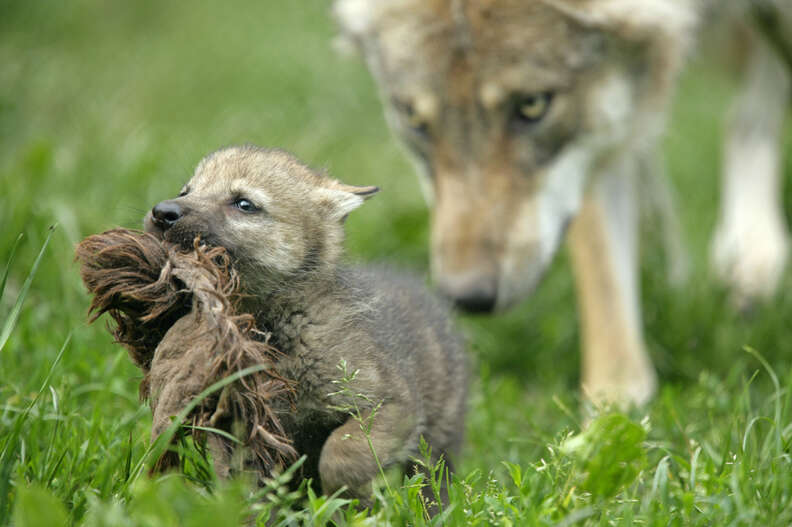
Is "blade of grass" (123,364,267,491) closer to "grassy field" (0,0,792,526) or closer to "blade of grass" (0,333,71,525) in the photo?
"grassy field" (0,0,792,526)

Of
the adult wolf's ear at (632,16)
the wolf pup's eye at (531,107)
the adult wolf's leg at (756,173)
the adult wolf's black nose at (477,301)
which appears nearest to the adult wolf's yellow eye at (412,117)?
the wolf pup's eye at (531,107)

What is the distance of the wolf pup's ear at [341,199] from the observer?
237cm

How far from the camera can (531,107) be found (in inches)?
143

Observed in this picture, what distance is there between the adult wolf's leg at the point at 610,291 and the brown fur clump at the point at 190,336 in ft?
6.63

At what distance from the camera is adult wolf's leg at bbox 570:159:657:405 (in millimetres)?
3922

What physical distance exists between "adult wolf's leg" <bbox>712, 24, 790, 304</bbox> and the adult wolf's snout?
59.0 inches

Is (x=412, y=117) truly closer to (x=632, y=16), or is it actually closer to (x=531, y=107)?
(x=531, y=107)

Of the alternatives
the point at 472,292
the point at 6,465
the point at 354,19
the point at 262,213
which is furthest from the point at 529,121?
the point at 6,465

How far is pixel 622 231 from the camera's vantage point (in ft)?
14.3

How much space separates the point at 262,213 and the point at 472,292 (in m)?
1.39

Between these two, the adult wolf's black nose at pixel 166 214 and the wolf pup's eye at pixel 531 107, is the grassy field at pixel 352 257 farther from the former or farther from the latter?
the wolf pup's eye at pixel 531 107

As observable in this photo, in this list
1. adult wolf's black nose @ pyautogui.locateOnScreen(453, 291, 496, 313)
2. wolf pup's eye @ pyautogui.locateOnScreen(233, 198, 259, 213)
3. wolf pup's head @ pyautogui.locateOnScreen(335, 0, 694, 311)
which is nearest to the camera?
wolf pup's eye @ pyautogui.locateOnScreen(233, 198, 259, 213)

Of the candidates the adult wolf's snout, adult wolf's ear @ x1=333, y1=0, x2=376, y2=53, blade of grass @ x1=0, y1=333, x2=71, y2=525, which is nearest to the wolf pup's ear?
blade of grass @ x1=0, y1=333, x2=71, y2=525

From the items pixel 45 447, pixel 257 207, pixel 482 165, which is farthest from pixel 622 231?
pixel 45 447
